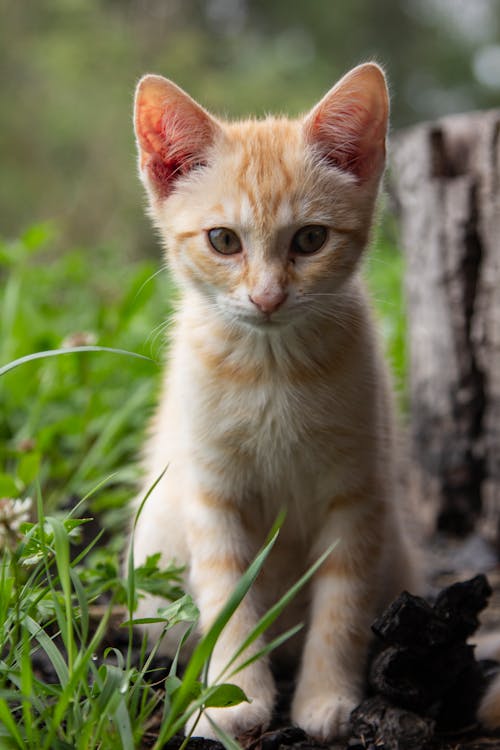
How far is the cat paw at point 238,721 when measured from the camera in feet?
5.59

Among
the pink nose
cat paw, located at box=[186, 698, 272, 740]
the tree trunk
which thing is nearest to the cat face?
the pink nose

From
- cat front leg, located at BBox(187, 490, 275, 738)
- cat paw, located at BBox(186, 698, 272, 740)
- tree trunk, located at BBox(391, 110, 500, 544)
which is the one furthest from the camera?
tree trunk, located at BBox(391, 110, 500, 544)

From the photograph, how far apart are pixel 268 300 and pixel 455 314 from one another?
4.32 ft

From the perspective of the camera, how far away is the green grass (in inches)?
52.3

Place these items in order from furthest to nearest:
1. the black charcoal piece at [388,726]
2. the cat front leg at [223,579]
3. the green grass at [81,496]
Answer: the cat front leg at [223,579], the black charcoal piece at [388,726], the green grass at [81,496]

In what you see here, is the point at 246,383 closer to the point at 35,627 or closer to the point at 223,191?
the point at 223,191

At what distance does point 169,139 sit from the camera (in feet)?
6.36

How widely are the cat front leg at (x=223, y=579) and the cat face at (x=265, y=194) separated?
457mm

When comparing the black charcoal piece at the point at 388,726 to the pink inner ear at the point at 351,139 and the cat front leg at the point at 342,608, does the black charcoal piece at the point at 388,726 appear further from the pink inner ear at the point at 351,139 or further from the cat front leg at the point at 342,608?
the pink inner ear at the point at 351,139

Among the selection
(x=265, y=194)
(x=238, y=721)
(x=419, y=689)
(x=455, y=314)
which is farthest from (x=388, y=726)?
(x=455, y=314)

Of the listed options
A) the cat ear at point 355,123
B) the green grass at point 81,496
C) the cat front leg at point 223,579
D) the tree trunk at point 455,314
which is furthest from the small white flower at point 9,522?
the tree trunk at point 455,314

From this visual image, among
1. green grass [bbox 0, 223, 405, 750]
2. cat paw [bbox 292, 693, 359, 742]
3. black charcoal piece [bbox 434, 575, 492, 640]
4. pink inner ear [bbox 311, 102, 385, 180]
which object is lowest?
cat paw [bbox 292, 693, 359, 742]

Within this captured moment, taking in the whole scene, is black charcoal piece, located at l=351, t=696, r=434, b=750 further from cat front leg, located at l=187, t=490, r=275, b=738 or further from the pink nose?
the pink nose

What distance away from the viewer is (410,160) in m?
2.98
